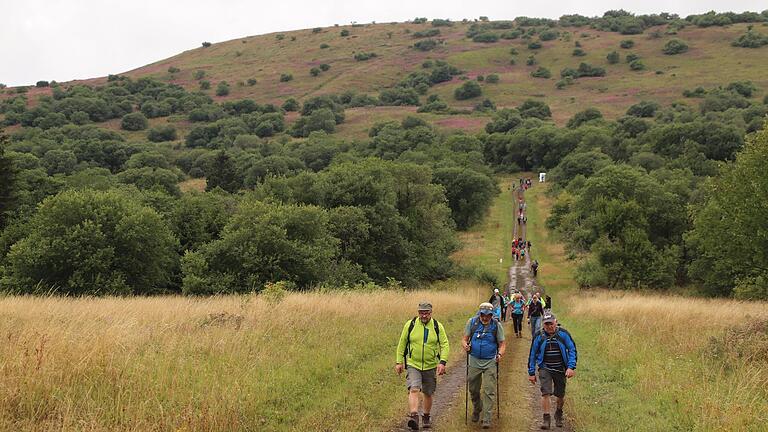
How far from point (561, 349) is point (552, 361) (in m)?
0.27

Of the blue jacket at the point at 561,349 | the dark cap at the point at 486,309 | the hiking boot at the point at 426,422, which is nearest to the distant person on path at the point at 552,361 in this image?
the blue jacket at the point at 561,349

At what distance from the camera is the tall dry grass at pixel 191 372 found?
697 centimetres

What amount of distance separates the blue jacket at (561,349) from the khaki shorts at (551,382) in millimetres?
166

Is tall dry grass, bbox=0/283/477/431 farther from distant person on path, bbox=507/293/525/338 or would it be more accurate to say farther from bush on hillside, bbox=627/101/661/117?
bush on hillside, bbox=627/101/661/117

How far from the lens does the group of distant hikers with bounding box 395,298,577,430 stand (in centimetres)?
966

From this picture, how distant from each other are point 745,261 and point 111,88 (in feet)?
663

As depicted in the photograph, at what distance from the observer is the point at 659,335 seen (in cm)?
1762

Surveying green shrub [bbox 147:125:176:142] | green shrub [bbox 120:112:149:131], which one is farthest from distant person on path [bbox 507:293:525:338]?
green shrub [bbox 120:112:149:131]

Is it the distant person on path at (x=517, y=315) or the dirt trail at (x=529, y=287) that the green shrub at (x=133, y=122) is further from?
the distant person on path at (x=517, y=315)

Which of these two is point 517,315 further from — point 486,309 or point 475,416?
point 486,309

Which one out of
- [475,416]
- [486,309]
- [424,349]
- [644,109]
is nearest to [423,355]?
[424,349]

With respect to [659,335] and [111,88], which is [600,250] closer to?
[659,335]

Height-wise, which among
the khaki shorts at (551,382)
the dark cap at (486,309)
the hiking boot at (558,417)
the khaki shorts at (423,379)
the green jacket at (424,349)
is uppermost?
the dark cap at (486,309)

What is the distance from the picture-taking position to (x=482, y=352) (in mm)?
10266
